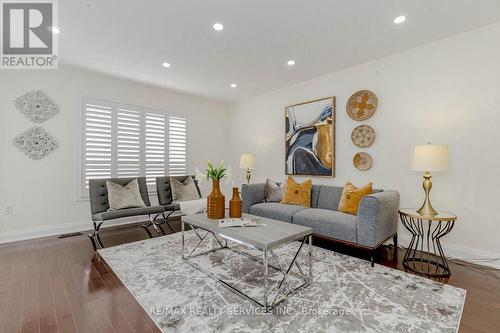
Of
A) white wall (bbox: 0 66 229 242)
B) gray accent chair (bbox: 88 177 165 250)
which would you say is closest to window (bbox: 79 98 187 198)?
white wall (bbox: 0 66 229 242)

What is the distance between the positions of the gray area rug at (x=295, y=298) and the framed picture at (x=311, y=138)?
1764 mm

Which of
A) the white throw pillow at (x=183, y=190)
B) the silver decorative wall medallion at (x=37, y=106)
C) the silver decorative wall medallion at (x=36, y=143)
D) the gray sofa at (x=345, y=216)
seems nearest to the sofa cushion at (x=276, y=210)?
the gray sofa at (x=345, y=216)

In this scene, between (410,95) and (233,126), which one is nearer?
(410,95)

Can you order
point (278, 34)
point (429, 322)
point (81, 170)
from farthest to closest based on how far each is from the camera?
1. point (81, 170)
2. point (278, 34)
3. point (429, 322)

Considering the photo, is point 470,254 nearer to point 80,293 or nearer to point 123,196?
point 80,293

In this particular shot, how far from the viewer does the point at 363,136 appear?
12.1 ft

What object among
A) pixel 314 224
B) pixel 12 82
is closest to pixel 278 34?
pixel 314 224

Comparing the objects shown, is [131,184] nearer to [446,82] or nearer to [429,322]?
[429,322]

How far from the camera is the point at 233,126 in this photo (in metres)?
6.12

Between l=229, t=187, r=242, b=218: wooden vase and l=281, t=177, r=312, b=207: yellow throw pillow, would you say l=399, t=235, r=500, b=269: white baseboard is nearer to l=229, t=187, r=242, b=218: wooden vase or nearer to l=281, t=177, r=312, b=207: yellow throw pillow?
l=281, t=177, r=312, b=207: yellow throw pillow

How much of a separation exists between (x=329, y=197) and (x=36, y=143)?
459 centimetres

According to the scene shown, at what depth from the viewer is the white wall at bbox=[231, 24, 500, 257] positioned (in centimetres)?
268

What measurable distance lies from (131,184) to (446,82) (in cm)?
470

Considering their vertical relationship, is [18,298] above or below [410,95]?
below
